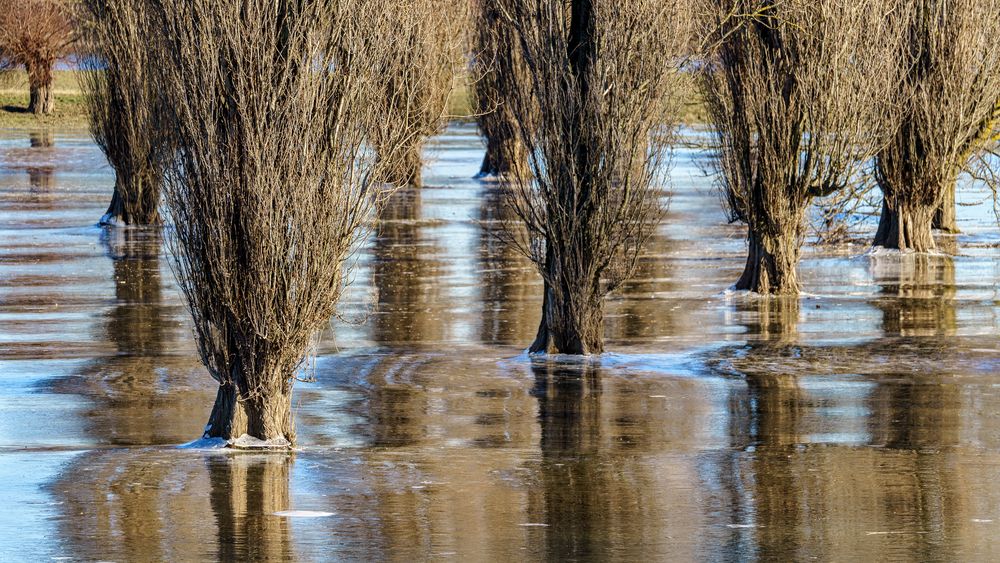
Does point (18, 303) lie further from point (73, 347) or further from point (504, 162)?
point (504, 162)

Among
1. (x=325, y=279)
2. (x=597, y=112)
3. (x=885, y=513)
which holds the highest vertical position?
(x=597, y=112)

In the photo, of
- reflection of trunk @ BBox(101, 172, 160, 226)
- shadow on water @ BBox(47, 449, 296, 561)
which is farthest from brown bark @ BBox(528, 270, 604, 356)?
reflection of trunk @ BBox(101, 172, 160, 226)

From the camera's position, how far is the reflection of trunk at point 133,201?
30781mm

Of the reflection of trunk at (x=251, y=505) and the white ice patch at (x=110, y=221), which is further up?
the white ice patch at (x=110, y=221)

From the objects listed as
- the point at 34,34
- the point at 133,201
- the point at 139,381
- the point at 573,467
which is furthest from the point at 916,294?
A: the point at 34,34

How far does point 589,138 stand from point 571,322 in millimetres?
1820

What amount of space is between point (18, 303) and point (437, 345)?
19.2 feet

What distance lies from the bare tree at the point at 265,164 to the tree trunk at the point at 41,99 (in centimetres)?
6204

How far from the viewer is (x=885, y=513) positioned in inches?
358

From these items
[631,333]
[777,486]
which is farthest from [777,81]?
[777,486]

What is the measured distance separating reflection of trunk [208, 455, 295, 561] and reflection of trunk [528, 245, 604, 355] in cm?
561

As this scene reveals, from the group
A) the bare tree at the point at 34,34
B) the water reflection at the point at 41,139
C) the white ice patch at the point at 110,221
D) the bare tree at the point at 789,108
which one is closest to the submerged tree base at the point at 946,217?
the bare tree at the point at 789,108

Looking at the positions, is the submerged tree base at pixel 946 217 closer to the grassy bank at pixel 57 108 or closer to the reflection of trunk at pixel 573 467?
the reflection of trunk at pixel 573 467

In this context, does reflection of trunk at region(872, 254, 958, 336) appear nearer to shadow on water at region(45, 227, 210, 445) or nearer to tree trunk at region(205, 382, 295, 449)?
shadow on water at region(45, 227, 210, 445)
